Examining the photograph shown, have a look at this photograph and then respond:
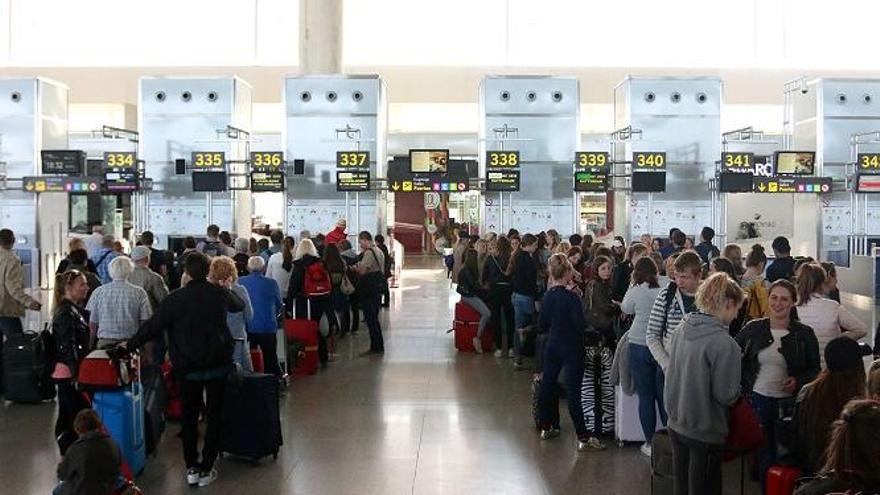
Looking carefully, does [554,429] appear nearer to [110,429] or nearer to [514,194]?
[110,429]

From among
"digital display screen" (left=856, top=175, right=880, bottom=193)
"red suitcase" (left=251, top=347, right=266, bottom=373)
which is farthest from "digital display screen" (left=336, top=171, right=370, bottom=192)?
"digital display screen" (left=856, top=175, right=880, bottom=193)

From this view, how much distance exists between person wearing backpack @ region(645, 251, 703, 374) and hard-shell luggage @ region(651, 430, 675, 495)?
49 centimetres

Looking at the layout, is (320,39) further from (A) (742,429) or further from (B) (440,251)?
(A) (742,429)

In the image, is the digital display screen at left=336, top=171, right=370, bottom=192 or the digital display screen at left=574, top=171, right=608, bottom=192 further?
the digital display screen at left=336, top=171, right=370, bottom=192

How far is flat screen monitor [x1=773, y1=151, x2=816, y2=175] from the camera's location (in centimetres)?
1825

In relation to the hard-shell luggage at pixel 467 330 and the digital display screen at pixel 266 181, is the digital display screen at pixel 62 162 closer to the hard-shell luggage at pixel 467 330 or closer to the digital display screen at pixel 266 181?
the digital display screen at pixel 266 181

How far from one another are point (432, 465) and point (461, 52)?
24457mm

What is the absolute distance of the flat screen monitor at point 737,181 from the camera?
1831 centimetres

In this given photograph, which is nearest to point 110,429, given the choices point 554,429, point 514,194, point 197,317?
point 197,317

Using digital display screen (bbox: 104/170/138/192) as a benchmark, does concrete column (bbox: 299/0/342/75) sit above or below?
above

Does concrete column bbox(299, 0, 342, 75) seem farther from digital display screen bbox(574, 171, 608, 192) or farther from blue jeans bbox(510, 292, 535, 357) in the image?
blue jeans bbox(510, 292, 535, 357)

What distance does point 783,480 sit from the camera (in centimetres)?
488

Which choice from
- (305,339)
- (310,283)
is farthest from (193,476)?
(310,283)

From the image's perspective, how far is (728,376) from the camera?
4.85 m
